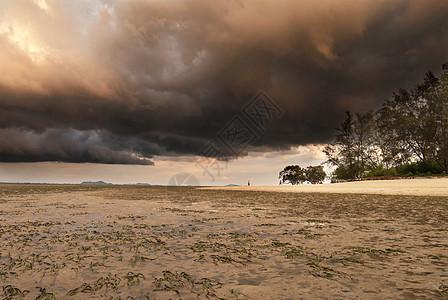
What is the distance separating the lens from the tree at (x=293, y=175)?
104 metres

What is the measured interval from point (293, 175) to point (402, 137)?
6223 centimetres

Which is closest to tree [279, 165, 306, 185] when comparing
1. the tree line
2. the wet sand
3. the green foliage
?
the green foliage

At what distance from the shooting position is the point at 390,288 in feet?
13.1

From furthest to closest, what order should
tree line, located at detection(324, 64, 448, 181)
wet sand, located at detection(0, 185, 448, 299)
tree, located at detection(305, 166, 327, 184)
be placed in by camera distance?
tree, located at detection(305, 166, 327, 184) → tree line, located at detection(324, 64, 448, 181) → wet sand, located at detection(0, 185, 448, 299)

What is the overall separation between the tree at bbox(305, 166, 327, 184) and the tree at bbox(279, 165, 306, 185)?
7.07ft

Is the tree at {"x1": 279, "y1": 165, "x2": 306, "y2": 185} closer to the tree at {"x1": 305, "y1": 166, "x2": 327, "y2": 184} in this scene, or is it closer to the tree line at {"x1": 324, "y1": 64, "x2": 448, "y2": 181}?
the tree at {"x1": 305, "y1": 166, "x2": 327, "y2": 184}

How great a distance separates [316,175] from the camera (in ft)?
331

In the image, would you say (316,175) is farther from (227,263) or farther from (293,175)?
(227,263)

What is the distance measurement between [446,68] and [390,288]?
55021 millimetres

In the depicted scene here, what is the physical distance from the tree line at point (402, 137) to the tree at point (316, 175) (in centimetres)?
3924

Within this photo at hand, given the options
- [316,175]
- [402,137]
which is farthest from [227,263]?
[316,175]

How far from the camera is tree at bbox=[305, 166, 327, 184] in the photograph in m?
101

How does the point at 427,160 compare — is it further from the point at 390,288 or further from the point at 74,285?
the point at 74,285

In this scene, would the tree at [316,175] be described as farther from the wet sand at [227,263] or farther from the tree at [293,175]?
the wet sand at [227,263]
